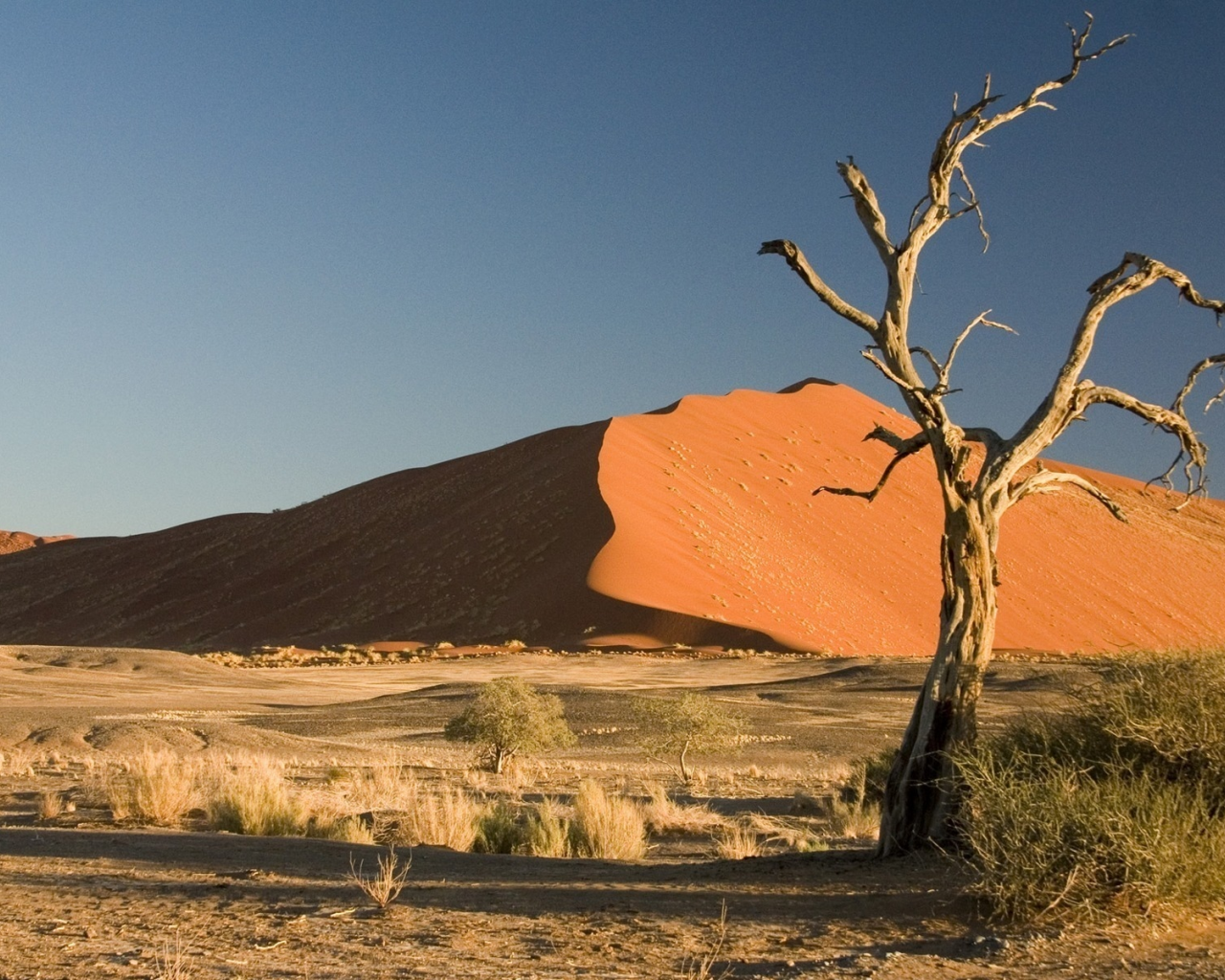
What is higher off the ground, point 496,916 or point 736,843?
point 496,916

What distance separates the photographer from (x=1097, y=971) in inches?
251

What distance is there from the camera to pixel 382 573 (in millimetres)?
70625

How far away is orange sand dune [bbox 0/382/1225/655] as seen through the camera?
2254 inches

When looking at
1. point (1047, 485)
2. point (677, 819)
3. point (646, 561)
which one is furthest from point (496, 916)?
point (646, 561)

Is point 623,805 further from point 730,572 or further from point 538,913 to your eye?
point 730,572

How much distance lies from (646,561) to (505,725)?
3541cm

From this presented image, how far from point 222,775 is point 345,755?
6957 millimetres

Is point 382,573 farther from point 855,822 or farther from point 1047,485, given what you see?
point 1047,485

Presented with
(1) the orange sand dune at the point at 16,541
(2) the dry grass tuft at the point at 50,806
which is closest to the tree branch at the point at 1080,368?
(2) the dry grass tuft at the point at 50,806

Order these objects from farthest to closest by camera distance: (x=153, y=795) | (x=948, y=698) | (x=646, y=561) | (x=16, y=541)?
(x=16, y=541), (x=646, y=561), (x=153, y=795), (x=948, y=698)

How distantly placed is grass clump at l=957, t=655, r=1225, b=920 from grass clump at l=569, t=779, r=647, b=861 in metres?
4.03

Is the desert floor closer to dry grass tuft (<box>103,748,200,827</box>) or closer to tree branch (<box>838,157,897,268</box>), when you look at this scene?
dry grass tuft (<box>103,748,200,827</box>)

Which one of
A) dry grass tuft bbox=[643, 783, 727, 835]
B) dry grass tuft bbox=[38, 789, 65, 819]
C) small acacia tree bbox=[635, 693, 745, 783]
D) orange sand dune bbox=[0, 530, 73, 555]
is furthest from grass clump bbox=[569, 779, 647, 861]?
orange sand dune bbox=[0, 530, 73, 555]

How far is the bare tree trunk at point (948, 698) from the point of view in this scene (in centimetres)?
917
